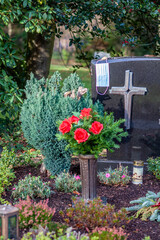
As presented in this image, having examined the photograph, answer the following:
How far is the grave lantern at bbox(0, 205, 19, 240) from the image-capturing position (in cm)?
321

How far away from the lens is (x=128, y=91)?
601 centimetres

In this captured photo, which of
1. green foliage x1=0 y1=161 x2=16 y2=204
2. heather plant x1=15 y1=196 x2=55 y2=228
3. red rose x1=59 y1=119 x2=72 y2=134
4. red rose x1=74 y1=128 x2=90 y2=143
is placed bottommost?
heather plant x1=15 y1=196 x2=55 y2=228

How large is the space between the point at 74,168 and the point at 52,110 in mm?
1240

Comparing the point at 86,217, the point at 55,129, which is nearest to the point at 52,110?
the point at 55,129

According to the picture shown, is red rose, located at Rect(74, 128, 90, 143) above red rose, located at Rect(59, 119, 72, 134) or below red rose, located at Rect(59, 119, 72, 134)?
below

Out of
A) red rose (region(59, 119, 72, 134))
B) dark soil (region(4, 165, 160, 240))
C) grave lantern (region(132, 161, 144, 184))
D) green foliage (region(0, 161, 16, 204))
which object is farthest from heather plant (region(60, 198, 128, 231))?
grave lantern (region(132, 161, 144, 184))

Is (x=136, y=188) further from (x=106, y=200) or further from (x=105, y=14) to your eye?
(x=105, y=14)

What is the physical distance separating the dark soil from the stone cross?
103 cm

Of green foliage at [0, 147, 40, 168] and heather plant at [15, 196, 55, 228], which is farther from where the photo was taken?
green foliage at [0, 147, 40, 168]

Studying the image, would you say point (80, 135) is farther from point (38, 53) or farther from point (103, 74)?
point (38, 53)

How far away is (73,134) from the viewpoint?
450 centimetres

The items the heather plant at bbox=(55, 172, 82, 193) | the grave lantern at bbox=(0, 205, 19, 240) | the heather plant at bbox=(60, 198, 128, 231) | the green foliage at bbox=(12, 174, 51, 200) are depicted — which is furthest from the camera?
the heather plant at bbox=(55, 172, 82, 193)

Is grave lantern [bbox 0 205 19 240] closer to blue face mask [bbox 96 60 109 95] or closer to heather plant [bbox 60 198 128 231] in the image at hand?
heather plant [bbox 60 198 128 231]

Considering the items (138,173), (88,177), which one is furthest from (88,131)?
(138,173)
